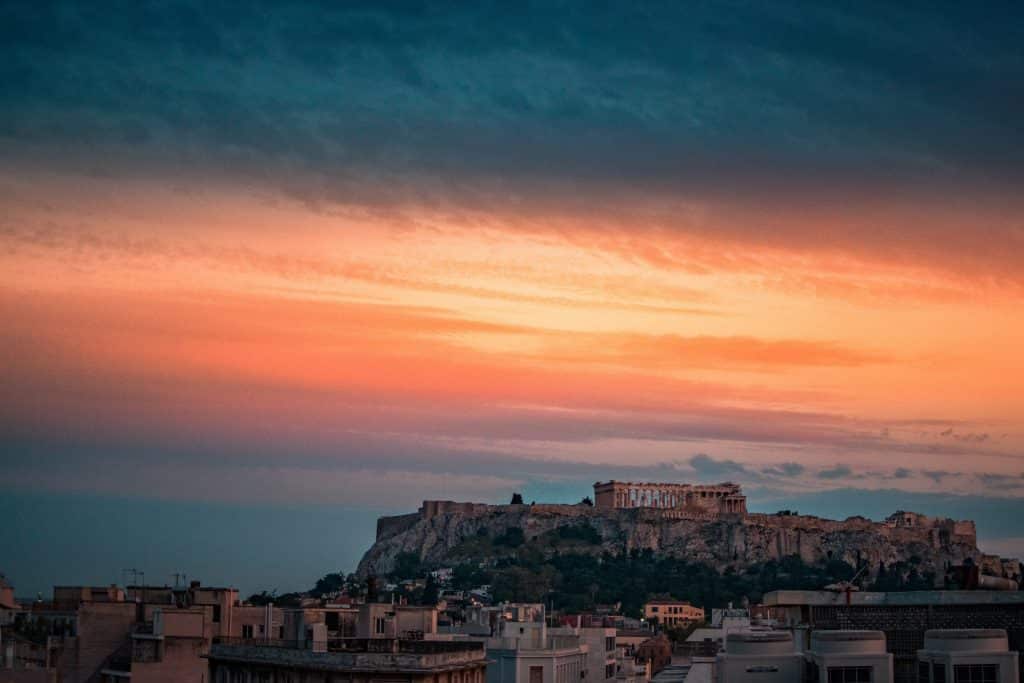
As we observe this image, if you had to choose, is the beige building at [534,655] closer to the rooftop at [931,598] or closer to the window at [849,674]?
the rooftop at [931,598]

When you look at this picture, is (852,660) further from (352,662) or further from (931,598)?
(352,662)

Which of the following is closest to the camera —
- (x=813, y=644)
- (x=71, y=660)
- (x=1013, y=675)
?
(x=1013, y=675)

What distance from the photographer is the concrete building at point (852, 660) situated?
1251 inches

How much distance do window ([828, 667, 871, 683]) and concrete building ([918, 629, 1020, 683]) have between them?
3.54ft

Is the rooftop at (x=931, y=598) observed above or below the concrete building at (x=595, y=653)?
above

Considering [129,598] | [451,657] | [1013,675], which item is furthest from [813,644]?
[129,598]

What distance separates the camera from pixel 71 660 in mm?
66562

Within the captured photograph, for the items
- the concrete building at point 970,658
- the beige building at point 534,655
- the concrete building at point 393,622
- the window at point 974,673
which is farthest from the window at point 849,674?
the beige building at point 534,655

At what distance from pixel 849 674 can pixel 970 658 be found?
218 cm

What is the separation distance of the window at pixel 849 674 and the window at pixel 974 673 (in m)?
1.62

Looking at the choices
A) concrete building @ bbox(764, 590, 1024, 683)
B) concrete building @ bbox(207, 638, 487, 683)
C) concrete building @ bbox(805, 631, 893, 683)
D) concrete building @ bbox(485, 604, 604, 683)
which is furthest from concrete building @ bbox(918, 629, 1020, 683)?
concrete building @ bbox(485, 604, 604, 683)

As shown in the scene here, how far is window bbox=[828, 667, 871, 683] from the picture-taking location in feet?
105

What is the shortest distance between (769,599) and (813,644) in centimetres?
2382

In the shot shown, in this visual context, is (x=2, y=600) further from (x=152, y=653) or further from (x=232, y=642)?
(x=232, y=642)
